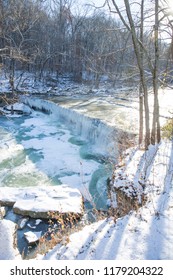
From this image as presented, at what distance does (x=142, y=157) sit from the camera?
7.00 m

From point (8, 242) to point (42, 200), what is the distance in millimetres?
1951

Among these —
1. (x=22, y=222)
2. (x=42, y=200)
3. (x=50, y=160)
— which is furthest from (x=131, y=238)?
(x=50, y=160)

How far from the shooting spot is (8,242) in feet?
15.6

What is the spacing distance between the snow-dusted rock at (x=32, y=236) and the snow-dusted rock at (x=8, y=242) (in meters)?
0.32

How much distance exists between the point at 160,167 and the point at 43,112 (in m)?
13.8

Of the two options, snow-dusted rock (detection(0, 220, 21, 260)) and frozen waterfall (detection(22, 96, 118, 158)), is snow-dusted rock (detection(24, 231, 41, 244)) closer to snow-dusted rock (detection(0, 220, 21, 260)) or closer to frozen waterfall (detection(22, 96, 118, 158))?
snow-dusted rock (detection(0, 220, 21, 260))

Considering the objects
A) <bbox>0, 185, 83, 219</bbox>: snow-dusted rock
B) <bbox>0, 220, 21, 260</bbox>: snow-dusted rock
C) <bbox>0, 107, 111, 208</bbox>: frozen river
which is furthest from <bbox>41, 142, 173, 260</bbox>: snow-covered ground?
<bbox>0, 107, 111, 208</bbox>: frozen river

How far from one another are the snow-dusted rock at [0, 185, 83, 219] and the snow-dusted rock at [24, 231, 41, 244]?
0.51 meters

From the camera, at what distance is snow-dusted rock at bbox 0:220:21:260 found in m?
4.36

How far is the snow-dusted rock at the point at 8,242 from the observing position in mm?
4355

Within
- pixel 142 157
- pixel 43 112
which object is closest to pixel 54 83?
pixel 43 112

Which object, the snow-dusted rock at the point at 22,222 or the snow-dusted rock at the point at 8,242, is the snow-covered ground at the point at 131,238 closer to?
the snow-dusted rock at the point at 8,242

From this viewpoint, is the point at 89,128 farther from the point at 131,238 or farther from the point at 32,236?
the point at 131,238

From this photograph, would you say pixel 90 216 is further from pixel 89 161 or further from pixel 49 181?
pixel 89 161
